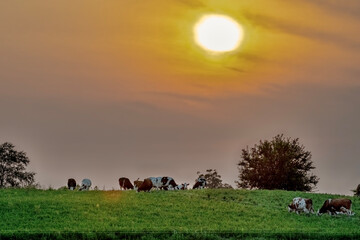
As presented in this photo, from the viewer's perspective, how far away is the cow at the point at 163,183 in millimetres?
51875

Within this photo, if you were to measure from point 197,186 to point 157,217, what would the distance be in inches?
1039

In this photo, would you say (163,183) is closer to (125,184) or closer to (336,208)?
(125,184)

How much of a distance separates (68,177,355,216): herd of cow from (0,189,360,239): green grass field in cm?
85

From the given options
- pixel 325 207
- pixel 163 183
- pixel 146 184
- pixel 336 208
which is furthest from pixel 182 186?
pixel 336 208

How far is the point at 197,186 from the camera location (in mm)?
61781

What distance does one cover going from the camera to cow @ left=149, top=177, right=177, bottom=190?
170 ft

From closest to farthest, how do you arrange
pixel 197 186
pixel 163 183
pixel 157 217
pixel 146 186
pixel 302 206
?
pixel 157 217 → pixel 302 206 → pixel 146 186 → pixel 163 183 → pixel 197 186

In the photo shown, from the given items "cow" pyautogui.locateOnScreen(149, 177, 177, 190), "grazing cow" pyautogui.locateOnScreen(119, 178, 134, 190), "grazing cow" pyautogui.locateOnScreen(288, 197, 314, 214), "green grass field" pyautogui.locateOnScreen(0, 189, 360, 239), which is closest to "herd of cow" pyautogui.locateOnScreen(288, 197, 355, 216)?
"grazing cow" pyautogui.locateOnScreen(288, 197, 314, 214)

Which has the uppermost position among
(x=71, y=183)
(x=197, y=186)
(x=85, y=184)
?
(x=197, y=186)

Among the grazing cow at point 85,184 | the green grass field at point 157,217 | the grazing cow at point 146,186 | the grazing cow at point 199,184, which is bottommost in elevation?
the green grass field at point 157,217

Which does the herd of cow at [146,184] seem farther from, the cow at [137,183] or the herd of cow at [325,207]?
the herd of cow at [325,207]

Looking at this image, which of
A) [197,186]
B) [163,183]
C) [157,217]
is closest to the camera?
[157,217]

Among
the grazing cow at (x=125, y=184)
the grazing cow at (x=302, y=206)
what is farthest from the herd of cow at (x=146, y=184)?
the grazing cow at (x=302, y=206)

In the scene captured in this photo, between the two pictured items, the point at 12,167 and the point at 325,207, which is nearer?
the point at 325,207
